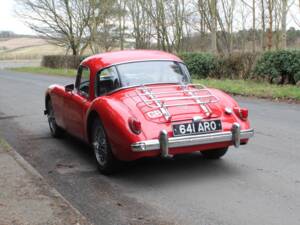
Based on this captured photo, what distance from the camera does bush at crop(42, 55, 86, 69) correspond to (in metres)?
38.7

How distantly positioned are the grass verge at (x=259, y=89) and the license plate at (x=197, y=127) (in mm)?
8466

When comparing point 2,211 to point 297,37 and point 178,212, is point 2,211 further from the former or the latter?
point 297,37

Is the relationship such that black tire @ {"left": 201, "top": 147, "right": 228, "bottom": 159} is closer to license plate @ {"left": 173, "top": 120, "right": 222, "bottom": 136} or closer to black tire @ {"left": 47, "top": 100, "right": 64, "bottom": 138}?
license plate @ {"left": 173, "top": 120, "right": 222, "bottom": 136}

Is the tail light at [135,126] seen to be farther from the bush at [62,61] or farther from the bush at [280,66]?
the bush at [62,61]

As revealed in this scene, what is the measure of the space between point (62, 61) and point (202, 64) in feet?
73.5

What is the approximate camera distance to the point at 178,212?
177 inches

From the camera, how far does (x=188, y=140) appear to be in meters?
5.39

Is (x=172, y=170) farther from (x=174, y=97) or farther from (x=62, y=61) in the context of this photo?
(x=62, y=61)

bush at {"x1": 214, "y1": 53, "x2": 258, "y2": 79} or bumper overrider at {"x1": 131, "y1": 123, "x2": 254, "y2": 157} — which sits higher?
bush at {"x1": 214, "y1": 53, "x2": 258, "y2": 79}

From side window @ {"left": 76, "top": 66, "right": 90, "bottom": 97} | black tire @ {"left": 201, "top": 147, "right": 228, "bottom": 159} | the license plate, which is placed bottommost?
black tire @ {"left": 201, "top": 147, "right": 228, "bottom": 159}

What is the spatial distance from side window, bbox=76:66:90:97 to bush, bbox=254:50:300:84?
34.9 feet

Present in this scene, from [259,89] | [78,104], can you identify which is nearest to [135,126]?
[78,104]

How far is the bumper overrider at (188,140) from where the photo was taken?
5.23 m

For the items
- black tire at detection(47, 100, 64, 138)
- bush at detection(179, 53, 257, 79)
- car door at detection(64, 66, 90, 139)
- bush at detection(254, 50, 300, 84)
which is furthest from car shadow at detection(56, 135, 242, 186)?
bush at detection(179, 53, 257, 79)
